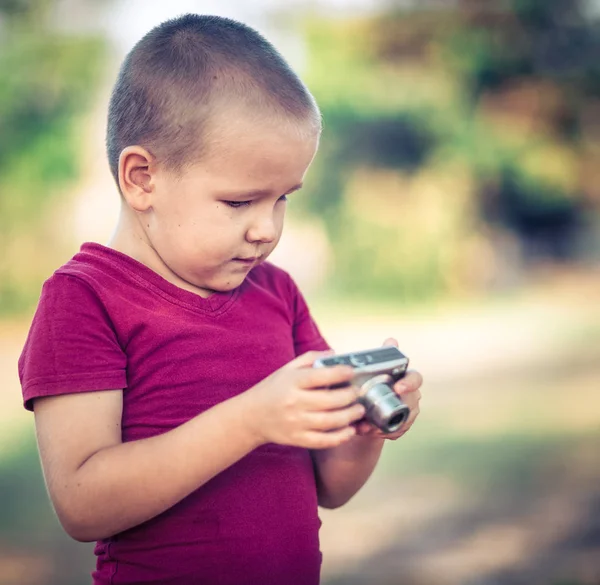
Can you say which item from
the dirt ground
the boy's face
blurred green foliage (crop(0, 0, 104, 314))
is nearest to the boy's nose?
the boy's face

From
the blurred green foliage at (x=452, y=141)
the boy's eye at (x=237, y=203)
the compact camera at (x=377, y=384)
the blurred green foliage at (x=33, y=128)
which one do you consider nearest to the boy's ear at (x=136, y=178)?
the boy's eye at (x=237, y=203)

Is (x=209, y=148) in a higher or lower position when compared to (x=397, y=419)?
higher

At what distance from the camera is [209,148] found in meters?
1.05

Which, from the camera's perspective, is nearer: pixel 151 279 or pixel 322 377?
pixel 322 377

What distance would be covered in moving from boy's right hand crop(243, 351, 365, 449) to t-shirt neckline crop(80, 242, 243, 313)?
229 mm

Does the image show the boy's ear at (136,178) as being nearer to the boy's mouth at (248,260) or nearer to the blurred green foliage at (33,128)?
the boy's mouth at (248,260)

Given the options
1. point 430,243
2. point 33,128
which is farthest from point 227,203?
point 430,243

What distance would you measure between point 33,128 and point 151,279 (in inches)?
199

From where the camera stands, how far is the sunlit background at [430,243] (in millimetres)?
2787

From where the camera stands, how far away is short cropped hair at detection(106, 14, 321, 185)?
3.47 ft

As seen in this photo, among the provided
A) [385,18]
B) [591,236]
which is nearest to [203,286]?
[385,18]

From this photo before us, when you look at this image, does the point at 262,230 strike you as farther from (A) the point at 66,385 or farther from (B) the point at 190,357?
(A) the point at 66,385

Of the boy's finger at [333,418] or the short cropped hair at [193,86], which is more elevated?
the short cropped hair at [193,86]

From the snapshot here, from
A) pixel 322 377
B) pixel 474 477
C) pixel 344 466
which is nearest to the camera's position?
pixel 322 377
